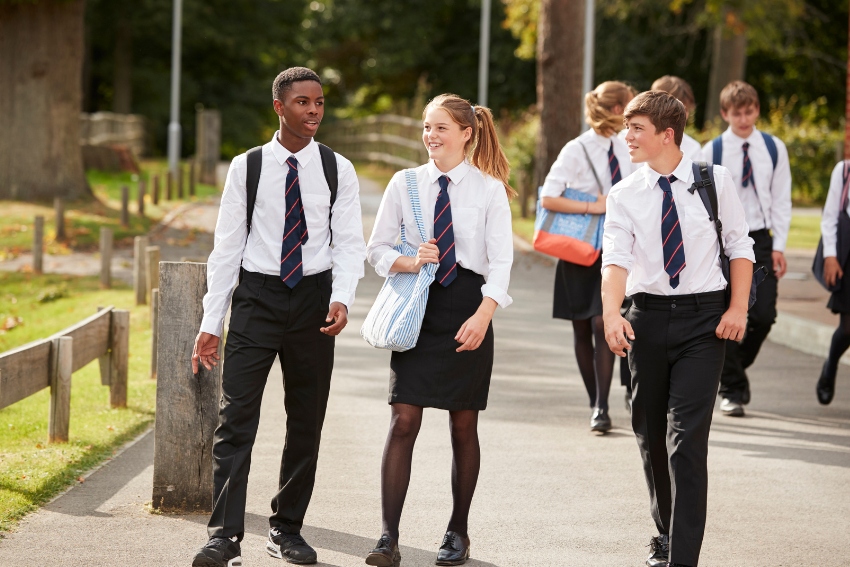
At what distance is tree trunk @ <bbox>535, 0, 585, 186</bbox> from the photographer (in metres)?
19.1

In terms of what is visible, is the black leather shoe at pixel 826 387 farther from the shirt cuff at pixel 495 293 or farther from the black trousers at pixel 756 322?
the shirt cuff at pixel 495 293

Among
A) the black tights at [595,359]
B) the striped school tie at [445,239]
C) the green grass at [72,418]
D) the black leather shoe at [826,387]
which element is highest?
the striped school tie at [445,239]

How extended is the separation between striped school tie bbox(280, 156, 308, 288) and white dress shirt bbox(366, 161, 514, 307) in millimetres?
305

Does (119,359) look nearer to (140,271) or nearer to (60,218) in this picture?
(140,271)

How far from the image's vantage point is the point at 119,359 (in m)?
8.02

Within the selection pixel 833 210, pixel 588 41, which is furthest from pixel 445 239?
pixel 588 41

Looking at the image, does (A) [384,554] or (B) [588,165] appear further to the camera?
(B) [588,165]

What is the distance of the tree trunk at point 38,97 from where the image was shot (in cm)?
2036

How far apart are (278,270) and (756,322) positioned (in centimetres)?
430

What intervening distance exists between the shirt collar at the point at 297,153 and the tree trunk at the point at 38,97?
1665cm

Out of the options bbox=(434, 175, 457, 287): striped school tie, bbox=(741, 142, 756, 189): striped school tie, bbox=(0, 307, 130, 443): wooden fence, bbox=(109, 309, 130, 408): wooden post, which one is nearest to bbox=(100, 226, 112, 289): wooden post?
bbox=(0, 307, 130, 443): wooden fence

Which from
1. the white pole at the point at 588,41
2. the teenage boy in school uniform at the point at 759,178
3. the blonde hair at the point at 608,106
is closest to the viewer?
the blonde hair at the point at 608,106

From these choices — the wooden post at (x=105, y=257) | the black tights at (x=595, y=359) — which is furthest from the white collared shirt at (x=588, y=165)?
the wooden post at (x=105, y=257)

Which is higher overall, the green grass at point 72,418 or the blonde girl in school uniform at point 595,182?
the blonde girl in school uniform at point 595,182
